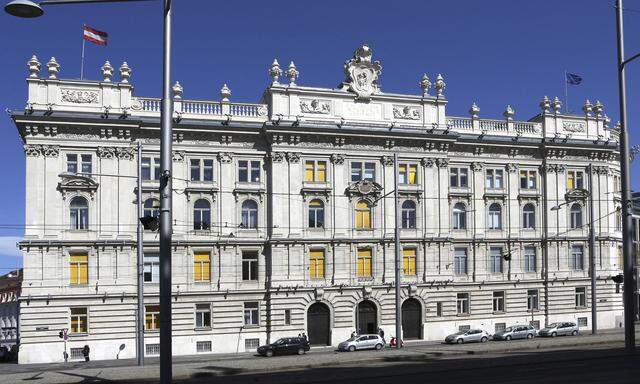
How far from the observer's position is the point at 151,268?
5109 centimetres

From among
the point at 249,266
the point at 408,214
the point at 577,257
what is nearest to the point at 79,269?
the point at 249,266

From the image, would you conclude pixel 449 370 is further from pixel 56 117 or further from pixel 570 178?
pixel 570 178

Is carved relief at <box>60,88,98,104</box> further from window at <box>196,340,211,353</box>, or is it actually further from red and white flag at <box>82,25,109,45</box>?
window at <box>196,340,211,353</box>

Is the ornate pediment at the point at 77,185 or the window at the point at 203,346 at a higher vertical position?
the ornate pediment at the point at 77,185

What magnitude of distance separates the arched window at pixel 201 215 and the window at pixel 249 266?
3742 mm

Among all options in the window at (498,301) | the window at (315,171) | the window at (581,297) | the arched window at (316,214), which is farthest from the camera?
the window at (581,297)

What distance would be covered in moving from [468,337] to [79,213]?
30582 millimetres

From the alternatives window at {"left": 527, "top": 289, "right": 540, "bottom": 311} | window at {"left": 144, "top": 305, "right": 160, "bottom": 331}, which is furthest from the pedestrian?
window at {"left": 527, "top": 289, "right": 540, "bottom": 311}

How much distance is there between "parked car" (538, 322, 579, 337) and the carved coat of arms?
78.2 ft

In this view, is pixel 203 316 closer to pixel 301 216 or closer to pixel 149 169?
pixel 301 216

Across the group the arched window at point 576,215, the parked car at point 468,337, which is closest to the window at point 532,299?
Answer: the arched window at point 576,215

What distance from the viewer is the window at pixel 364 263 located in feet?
181

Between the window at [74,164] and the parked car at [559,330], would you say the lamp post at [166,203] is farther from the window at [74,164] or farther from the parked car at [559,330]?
the parked car at [559,330]

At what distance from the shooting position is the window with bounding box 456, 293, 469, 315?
58.2 meters
